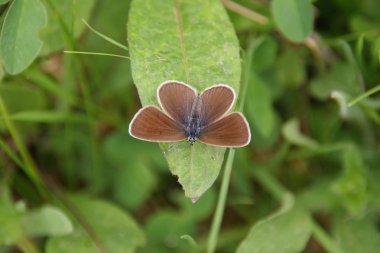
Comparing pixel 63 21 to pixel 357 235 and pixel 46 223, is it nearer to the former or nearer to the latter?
pixel 46 223

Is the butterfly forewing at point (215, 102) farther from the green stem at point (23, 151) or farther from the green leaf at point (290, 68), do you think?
the green leaf at point (290, 68)

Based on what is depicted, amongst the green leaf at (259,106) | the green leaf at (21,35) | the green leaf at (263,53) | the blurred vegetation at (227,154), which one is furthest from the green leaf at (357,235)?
the green leaf at (21,35)

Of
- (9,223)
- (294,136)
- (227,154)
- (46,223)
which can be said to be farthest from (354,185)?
(9,223)

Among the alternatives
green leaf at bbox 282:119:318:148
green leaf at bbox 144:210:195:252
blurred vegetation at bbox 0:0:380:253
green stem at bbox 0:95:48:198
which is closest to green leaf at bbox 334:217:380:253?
blurred vegetation at bbox 0:0:380:253

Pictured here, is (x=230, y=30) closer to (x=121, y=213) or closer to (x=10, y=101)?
(x=121, y=213)

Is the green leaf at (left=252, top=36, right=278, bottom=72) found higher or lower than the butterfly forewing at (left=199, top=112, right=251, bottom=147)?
lower

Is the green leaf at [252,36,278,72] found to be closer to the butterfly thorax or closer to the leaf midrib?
the leaf midrib

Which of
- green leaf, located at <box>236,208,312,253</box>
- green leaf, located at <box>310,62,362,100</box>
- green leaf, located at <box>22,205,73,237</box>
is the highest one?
green leaf, located at <box>22,205,73,237</box>

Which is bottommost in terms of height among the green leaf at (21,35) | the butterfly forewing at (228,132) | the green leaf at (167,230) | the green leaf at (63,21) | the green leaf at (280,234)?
the green leaf at (167,230)
